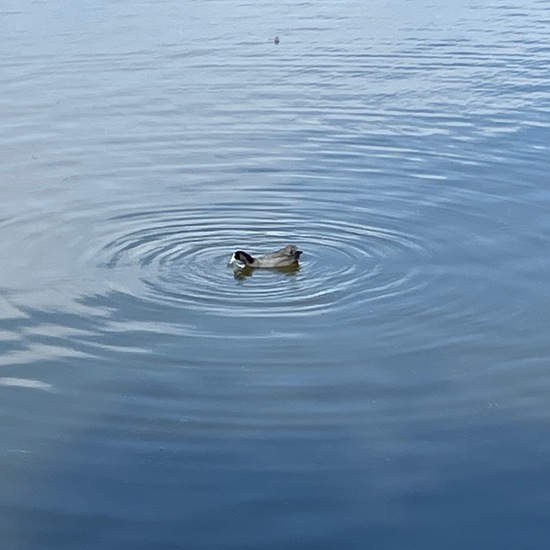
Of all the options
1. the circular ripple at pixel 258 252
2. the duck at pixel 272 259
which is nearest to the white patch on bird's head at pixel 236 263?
the duck at pixel 272 259

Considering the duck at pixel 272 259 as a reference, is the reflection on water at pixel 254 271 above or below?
below

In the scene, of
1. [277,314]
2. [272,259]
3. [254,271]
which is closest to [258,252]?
[254,271]

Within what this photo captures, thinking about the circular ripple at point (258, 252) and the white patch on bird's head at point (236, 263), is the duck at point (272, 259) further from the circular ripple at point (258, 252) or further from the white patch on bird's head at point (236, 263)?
the circular ripple at point (258, 252)

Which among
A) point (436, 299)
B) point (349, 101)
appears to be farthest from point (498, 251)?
point (349, 101)

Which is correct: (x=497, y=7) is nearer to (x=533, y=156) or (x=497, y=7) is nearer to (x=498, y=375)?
(x=533, y=156)

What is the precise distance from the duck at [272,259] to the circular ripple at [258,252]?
104mm

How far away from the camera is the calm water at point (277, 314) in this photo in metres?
8.30

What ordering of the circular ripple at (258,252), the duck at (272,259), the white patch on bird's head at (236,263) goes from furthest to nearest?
1. the white patch on bird's head at (236,263)
2. the duck at (272,259)
3. the circular ripple at (258,252)

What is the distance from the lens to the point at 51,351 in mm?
11039

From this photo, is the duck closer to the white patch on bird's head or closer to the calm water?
the white patch on bird's head

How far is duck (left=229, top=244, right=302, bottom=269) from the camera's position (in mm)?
12734

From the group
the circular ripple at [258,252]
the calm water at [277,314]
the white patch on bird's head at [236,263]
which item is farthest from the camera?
the white patch on bird's head at [236,263]

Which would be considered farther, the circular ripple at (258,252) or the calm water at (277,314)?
the circular ripple at (258,252)

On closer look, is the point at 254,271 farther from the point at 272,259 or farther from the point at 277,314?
the point at 277,314
